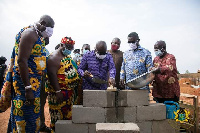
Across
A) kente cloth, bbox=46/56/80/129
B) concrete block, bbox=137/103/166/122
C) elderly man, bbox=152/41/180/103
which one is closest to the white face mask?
elderly man, bbox=152/41/180/103

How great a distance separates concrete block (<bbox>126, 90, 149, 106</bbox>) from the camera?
3.37 m

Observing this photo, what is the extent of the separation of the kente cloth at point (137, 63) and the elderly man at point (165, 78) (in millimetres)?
243

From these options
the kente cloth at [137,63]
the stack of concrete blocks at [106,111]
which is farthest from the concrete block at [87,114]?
the kente cloth at [137,63]

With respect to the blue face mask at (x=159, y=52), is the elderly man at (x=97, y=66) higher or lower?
lower

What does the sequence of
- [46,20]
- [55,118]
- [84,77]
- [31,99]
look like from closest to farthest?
1. [31,99]
2. [46,20]
3. [55,118]
4. [84,77]

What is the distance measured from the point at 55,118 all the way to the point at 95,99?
32.6 inches

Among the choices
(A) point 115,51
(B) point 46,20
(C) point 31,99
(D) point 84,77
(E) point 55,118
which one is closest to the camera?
(C) point 31,99

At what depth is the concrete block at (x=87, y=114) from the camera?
10.8 feet

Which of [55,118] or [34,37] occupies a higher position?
[34,37]

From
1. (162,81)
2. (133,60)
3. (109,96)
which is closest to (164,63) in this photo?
(162,81)

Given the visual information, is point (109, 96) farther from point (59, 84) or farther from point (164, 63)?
point (164, 63)

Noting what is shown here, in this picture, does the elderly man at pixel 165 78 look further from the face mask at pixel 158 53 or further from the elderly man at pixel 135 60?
the elderly man at pixel 135 60

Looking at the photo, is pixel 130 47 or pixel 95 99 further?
pixel 130 47

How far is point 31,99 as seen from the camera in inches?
81.4
